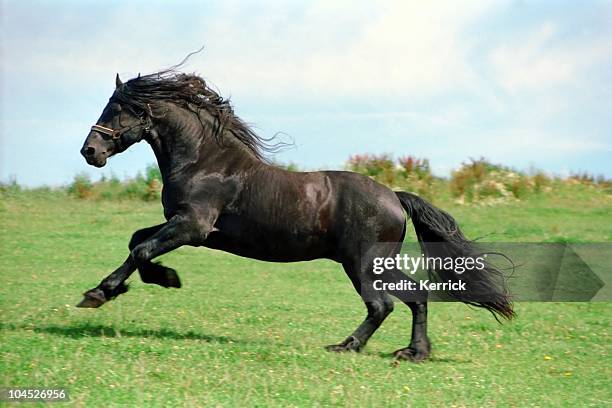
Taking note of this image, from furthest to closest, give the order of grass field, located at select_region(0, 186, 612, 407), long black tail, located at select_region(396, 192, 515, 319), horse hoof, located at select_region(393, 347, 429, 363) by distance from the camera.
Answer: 1. long black tail, located at select_region(396, 192, 515, 319)
2. horse hoof, located at select_region(393, 347, 429, 363)
3. grass field, located at select_region(0, 186, 612, 407)

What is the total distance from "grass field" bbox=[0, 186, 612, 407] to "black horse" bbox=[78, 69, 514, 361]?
64 centimetres

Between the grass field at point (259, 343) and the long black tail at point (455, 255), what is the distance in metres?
0.64

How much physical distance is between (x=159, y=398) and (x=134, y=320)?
3417 millimetres

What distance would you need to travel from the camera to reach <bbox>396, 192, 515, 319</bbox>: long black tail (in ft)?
29.6

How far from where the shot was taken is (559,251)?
17.4 metres

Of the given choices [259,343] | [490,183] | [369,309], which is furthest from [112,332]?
[490,183]

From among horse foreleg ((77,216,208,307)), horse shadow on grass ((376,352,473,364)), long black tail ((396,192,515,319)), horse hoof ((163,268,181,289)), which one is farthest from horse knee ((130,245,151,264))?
long black tail ((396,192,515,319))

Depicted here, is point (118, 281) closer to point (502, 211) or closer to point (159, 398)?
point (159, 398)

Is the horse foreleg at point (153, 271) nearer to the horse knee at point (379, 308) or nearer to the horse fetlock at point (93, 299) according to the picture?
the horse fetlock at point (93, 299)

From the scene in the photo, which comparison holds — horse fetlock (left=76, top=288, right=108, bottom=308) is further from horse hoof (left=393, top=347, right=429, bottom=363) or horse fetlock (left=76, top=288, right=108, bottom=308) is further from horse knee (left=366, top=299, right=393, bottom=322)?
horse hoof (left=393, top=347, right=429, bottom=363)

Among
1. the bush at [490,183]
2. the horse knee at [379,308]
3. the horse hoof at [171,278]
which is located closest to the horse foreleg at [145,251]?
the horse hoof at [171,278]

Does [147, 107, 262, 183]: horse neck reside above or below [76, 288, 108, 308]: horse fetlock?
above

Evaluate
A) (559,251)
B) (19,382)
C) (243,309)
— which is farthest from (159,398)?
(559,251)

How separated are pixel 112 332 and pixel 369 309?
2.59m
